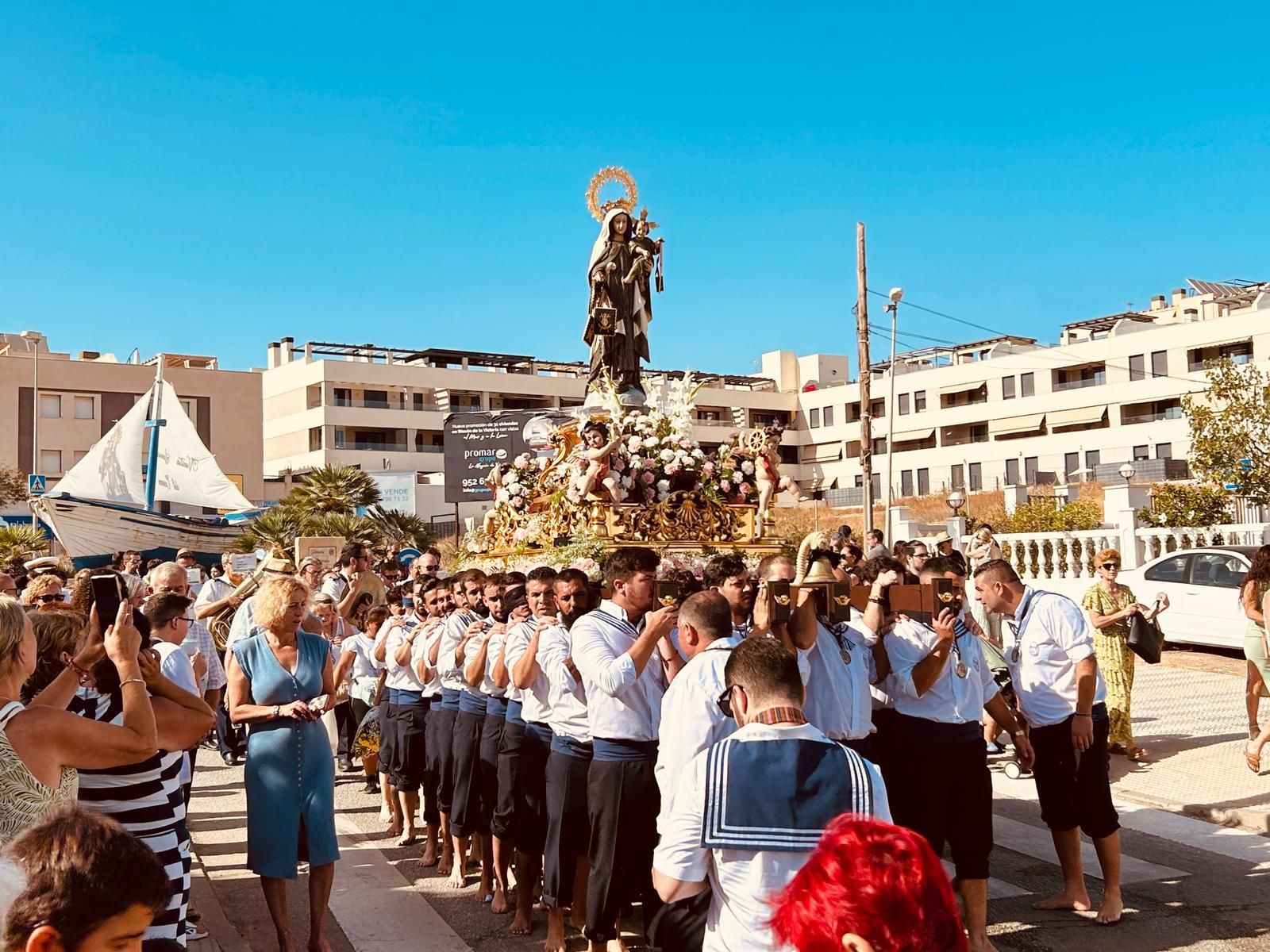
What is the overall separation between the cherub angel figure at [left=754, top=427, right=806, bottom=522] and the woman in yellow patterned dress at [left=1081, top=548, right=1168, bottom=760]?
5.04 meters

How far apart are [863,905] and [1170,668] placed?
15302 millimetres

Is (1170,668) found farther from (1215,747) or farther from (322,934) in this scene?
(322,934)

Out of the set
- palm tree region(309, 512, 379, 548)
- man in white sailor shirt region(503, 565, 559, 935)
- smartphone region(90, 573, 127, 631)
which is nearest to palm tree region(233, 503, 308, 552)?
palm tree region(309, 512, 379, 548)

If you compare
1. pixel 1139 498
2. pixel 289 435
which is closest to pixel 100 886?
pixel 1139 498

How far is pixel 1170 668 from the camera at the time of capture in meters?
15.8

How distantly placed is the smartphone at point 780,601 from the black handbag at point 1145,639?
630cm

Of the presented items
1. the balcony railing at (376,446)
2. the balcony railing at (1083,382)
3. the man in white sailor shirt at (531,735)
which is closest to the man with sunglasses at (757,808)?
the man in white sailor shirt at (531,735)

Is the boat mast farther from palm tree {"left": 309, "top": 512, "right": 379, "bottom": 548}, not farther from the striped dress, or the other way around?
the striped dress

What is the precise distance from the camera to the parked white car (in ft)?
52.9

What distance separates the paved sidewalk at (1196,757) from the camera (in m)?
8.63

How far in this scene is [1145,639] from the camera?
10.0m

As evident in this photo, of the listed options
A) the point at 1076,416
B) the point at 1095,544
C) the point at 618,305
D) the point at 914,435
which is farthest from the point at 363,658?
the point at 914,435

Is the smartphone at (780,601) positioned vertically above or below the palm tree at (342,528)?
below

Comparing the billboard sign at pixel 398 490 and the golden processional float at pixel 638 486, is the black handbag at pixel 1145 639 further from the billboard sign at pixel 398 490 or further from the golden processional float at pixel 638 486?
the billboard sign at pixel 398 490
